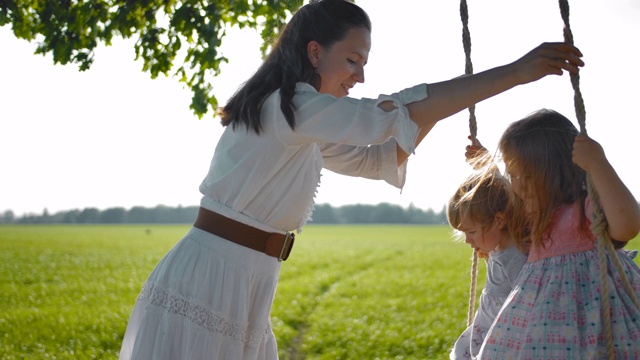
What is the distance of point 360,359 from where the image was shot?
25.5 feet

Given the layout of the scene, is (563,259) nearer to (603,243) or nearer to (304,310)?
(603,243)

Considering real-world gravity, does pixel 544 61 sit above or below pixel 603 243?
above

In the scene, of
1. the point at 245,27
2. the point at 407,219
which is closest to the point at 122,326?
the point at 245,27

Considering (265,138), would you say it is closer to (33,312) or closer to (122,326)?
(122,326)

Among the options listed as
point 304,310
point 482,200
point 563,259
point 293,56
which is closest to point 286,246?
point 293,56

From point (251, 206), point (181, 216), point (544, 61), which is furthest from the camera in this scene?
Answer: point (181, 216)

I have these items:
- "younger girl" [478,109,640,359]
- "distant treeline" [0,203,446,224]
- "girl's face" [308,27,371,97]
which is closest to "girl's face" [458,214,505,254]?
"younger girl" [478,109,640,359]

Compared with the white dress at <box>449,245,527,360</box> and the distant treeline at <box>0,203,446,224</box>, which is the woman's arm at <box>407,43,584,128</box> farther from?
the distant treeline at <box>0,203,446,224</box>

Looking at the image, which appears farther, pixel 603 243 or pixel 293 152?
pixel 293 152

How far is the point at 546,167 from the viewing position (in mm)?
2436

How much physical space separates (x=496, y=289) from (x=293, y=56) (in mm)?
1175

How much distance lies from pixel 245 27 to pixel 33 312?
725cm

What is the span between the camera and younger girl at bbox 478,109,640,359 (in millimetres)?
2166

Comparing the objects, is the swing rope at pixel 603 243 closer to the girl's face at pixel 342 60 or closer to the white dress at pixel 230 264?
the white dress at pixel 230 264
